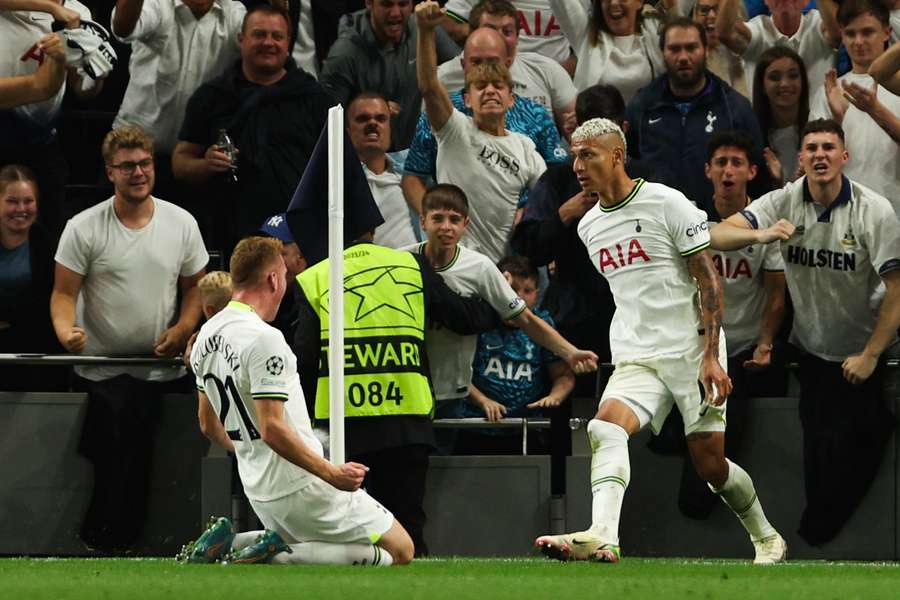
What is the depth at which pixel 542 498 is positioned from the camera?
10.1m

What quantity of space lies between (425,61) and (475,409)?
230cm

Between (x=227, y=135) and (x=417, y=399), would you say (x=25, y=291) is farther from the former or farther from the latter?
(x=417, y=399)

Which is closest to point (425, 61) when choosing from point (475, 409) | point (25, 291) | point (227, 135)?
point (227, 135)

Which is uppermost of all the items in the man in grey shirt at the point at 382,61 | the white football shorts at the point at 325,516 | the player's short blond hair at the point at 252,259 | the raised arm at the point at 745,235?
the man in grey shirt at the point at 382,61

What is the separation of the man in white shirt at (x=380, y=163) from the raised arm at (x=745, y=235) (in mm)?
2814

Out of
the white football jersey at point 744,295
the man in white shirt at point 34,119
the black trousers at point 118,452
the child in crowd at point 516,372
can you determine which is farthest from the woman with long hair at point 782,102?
the man in white shirt at point 34,119

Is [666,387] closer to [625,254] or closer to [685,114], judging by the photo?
[625,254]

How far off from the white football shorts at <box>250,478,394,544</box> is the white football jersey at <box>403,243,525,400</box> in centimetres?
208

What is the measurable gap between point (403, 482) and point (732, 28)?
4.69 m

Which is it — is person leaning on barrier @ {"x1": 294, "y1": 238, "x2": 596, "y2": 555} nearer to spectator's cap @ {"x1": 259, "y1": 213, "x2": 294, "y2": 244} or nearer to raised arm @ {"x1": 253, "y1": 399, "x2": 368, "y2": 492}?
spectator's cap @ {"x1": 259, "y1": 213, "x2": 294, "y2": 244}

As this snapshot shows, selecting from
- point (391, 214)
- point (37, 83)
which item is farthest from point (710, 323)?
point (37, 83)

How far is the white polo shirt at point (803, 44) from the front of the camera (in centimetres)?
1207

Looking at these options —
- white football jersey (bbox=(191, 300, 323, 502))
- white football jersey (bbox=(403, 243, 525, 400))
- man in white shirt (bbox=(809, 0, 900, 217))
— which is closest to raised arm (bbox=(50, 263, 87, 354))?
white football jersey (bbox=(403, 243, 525, 400))

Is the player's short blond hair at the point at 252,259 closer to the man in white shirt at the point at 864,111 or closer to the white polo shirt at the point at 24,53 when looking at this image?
the white polo shirt at the point at 24,53
